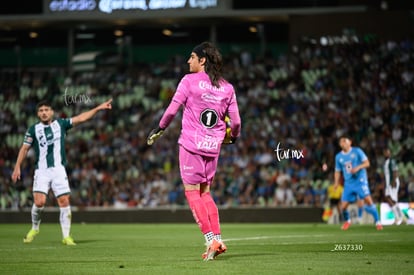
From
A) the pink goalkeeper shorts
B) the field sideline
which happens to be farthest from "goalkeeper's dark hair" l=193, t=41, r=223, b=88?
the field sideline

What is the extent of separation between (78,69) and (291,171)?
645 inches

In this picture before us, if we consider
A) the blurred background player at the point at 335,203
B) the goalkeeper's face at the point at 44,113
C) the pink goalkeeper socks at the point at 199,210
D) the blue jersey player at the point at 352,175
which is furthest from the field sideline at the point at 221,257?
the blurred background player at the point at 335,203

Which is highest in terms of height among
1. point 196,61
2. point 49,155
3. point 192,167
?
point 196,61

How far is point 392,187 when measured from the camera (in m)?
27.7

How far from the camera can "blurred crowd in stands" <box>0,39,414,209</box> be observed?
32.7 m

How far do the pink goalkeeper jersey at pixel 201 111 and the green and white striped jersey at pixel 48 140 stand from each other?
4953 millimetres

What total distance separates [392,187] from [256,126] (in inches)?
382

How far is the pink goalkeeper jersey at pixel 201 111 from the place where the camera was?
→ 1180 cm

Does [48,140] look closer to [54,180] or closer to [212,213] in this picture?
[54,180]

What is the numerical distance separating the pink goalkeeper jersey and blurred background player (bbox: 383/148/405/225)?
16032mm

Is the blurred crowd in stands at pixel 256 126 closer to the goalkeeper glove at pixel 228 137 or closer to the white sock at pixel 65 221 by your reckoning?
the white sock at pixel 65 221

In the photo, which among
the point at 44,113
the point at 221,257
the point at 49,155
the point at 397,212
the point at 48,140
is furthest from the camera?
the point at 397,212

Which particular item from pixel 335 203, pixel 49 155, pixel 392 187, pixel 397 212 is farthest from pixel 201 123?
pixel 335 203

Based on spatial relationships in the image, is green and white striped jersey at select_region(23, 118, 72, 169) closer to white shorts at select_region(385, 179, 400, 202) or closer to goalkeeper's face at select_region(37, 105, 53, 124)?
goalkeeper's face at select_region(37, 105, 53, 124)
